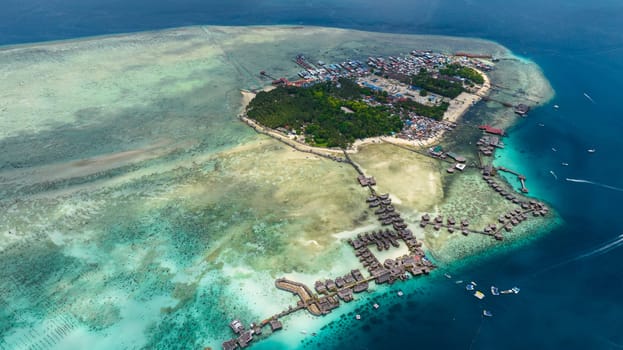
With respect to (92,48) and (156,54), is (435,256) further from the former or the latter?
(92,48)

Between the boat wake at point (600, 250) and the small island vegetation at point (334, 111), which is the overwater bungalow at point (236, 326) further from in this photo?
the small island vegetation at point (334, 111)

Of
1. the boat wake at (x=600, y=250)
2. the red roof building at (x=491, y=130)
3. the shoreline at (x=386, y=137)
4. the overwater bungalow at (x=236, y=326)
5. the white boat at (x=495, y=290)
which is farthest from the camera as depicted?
the red roof building at (x=491, y=130)

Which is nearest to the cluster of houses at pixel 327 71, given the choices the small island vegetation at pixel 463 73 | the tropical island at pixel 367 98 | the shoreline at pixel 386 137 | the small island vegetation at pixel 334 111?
the tropical island at pixel 367 98

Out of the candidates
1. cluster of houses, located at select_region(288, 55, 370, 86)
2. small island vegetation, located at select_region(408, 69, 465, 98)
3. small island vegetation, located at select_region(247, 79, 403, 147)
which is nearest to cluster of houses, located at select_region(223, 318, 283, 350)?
small island vegetation, located at select_region(247, 79, 403, 147)

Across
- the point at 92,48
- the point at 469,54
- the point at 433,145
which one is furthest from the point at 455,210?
the point at 92,48

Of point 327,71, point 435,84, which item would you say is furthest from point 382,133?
point 327,71

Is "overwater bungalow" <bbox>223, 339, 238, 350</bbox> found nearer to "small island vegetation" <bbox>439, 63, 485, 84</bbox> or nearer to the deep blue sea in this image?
the deep blue sea
